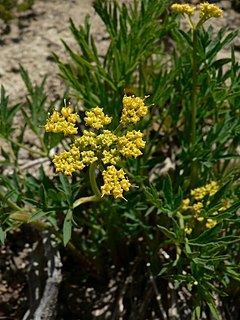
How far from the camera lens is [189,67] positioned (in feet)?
6.81

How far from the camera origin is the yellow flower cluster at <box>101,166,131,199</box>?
4.66 feet

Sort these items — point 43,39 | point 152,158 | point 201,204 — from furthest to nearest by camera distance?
point 43,39 → point 152,158 → point 201,204

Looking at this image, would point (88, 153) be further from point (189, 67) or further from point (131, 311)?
point (131, 311)

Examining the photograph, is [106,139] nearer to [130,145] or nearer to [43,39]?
[130,145]

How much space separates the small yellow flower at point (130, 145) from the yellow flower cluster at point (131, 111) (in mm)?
44

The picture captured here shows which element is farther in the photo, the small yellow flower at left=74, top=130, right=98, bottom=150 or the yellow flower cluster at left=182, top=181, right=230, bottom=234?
the yellow flower cluster at left=182, top=181, right=230, bottom=234

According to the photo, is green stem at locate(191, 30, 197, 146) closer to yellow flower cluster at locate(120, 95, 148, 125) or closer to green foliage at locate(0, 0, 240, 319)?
green foliage at locate(0, 0, 240, 319)

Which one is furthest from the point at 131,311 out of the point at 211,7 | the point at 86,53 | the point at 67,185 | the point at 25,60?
the point at 25,60

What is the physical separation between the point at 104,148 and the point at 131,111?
0.44 ft

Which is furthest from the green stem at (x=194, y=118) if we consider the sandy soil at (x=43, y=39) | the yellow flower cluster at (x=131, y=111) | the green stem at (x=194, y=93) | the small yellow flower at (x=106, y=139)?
the sandy soil at (x=43, y=39)

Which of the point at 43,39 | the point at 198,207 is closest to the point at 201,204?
the point at 198,207

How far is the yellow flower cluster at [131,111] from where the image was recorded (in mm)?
1491

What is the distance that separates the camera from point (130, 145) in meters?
1.47

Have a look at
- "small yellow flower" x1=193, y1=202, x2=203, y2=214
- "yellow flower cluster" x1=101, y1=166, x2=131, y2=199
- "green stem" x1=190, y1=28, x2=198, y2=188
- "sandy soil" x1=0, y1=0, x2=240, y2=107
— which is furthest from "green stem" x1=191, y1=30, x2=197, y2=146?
"sandy soil" x1=0, y1=0, x2=240, y2=107
